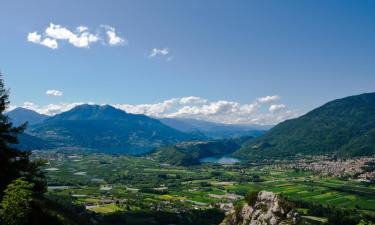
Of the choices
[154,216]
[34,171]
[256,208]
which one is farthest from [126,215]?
[34,171]

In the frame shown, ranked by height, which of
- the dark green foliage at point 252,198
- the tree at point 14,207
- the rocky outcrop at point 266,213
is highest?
the tree at point 14,207

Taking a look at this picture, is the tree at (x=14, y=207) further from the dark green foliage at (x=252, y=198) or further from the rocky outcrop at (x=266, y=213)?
the dark green foliage at (x=252, y=198)

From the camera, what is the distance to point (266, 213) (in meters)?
88.6

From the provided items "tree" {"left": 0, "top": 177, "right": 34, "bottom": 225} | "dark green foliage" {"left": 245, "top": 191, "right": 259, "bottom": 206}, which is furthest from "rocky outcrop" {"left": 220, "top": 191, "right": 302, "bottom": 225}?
Answer: "tree" {"left": 0, "top": 177, "right": 34, "bottom": 225}

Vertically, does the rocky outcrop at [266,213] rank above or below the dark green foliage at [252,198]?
below

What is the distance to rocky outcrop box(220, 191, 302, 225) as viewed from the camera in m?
85.1

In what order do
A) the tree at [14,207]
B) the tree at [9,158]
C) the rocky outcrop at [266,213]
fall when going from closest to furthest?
the tree at [14,207] < the tree at [9,158] < the rocky outcrop at [266,213]

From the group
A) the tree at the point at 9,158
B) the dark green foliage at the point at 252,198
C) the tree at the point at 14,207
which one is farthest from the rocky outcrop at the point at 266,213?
the tree at the point at 14,207

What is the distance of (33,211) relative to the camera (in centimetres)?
4794

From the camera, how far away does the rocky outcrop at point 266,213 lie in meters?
85.1

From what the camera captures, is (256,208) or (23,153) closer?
(23,153)

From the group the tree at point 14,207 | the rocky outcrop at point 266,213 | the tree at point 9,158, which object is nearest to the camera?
the tree at point 14,207

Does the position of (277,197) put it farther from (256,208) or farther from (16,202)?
(16,202)

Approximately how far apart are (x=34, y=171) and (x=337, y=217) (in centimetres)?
16478
